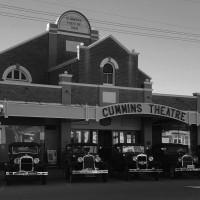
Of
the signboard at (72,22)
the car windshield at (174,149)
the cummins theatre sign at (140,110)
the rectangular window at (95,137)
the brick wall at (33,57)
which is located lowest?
the car windshield at (174,149)

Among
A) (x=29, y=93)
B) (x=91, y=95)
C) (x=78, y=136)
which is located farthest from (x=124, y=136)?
(x=29, y=93)

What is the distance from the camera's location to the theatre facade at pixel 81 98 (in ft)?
82.7

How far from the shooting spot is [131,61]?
101 feet

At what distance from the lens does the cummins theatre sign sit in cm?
2506

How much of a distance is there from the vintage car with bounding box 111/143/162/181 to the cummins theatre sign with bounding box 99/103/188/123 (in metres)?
3.49

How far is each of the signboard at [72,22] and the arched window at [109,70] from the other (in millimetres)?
5712

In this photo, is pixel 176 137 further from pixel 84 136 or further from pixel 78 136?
pixel 78 136

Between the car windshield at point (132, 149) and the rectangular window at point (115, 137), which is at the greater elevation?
the rectangular window at point (115, 137)

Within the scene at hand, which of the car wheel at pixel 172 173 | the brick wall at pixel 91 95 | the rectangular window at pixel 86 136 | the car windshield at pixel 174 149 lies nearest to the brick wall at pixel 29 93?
the brick wall at pixel 91 95

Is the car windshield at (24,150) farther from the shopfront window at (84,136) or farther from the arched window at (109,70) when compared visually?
the arched window at (109,70)

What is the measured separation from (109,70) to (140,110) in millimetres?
5468

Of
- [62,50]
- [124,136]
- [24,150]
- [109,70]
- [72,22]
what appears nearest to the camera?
[24,150]

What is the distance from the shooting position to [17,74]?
31.9 meters

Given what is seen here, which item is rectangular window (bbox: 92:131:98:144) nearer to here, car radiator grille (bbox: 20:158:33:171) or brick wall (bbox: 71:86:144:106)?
brick wall (bbox: 71:86:144:106)
